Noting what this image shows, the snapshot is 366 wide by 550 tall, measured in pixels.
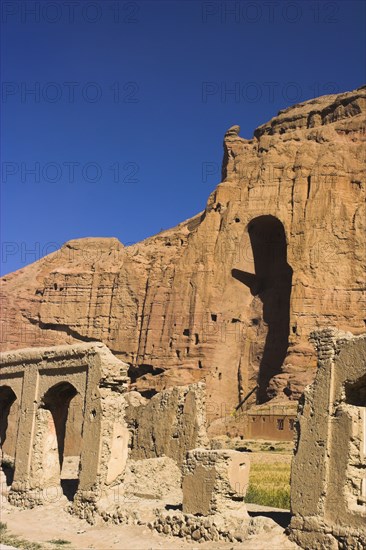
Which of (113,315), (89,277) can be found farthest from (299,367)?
(89,277)

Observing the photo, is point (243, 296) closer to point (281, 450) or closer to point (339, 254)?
point (339, 254)

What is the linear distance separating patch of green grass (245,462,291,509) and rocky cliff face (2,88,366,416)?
14.1 metres

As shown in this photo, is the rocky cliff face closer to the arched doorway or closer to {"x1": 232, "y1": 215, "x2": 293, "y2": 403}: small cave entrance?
{"x1": 232, "y1": 215, "x2": 293, "y2": 403}: small cave entrance

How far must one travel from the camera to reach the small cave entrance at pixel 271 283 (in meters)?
50.9

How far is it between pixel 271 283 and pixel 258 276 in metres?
1.08

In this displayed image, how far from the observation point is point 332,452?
15.4 meters

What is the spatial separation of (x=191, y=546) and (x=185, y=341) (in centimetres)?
3562

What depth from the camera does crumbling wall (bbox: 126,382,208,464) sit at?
22266 mm

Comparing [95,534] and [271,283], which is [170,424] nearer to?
[95,534]

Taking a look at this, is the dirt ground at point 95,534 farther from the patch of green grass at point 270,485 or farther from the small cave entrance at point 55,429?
the small cave entrance at point 55,429

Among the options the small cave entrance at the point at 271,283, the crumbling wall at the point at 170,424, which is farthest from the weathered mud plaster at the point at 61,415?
the small cave entrance at the point at 271,283

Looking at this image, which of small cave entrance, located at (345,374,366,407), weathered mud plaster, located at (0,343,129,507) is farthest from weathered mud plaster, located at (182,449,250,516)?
weathered mud plaster, located at (0,343,129,507)

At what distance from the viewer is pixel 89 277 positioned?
201 ft

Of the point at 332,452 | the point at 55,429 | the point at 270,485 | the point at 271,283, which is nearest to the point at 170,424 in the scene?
the point at 55,429
